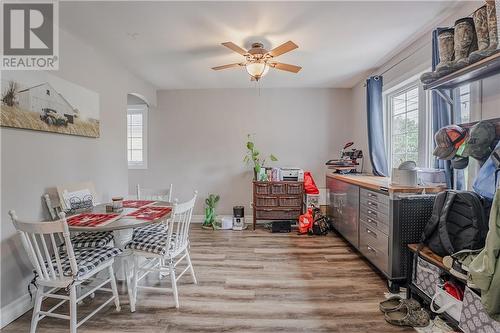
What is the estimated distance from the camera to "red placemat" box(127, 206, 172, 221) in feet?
6.84

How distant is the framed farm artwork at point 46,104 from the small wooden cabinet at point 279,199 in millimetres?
2611

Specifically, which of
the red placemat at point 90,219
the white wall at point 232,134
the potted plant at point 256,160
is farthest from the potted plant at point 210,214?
the red placemat at point 90,219

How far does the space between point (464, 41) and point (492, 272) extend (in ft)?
5.15

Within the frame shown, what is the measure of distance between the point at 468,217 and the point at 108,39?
3.66 metres

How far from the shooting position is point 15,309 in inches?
75.6

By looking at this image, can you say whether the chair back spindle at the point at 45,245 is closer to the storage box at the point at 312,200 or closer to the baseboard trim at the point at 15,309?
the baseboard trim at the point at 15,309

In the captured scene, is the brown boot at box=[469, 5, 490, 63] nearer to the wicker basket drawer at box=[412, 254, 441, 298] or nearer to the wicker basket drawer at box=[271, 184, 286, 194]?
the wicker basket drawer at box=[412, 254, 441, 298]

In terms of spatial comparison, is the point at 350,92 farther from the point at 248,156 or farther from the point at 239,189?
the point at 239,189

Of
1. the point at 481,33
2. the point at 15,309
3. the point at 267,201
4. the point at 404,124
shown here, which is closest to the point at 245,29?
the point at 481,33

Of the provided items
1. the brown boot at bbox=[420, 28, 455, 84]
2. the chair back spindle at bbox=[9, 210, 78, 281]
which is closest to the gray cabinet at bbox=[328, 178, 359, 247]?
the brown boot at bbox=[420, 28, 455, 84]

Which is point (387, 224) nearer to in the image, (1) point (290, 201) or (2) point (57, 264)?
(1) point (290, 201)

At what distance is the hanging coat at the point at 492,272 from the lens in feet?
4.19

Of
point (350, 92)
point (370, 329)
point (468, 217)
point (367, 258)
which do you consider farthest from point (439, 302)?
point (350, 92)

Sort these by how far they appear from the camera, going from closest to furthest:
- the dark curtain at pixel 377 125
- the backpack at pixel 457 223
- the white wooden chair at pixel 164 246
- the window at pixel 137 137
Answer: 1. the backpack at pixel 457 223
2. the white wooden chair at pixel 164 246
3. the dark curtain at pixel 377 125
4. the window at pixel 137 137
